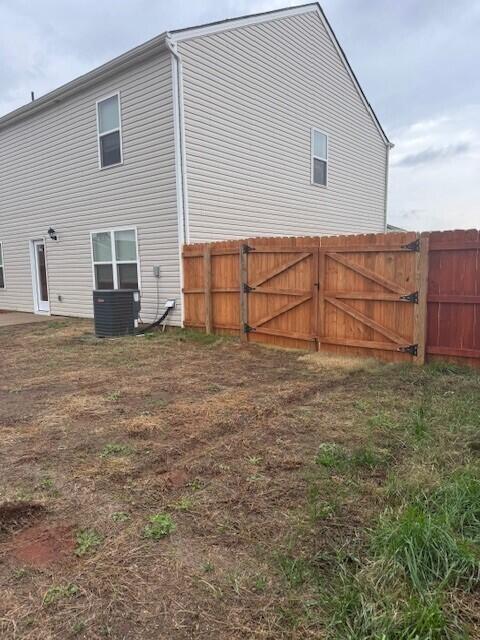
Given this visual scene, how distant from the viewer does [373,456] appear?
3.09 meters

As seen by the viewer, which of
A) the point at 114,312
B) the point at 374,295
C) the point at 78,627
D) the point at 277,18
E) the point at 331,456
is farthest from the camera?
the point at 277,18

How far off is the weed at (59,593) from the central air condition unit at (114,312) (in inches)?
273

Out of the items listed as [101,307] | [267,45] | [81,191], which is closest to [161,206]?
[101,307]

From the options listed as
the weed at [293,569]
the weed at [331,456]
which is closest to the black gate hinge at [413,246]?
the weed at [331,456]

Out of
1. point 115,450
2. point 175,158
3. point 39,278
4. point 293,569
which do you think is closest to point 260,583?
point 293,569

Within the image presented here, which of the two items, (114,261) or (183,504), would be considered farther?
(114,261)

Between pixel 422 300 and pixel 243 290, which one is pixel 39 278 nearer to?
pixel 243 290

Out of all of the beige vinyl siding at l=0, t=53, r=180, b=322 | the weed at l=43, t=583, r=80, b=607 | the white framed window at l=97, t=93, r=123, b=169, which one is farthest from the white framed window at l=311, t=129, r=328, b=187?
the weed at l=43, t=583, r=80, b=607

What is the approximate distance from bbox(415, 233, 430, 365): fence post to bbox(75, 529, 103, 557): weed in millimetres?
4938

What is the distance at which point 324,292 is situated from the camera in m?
6.79

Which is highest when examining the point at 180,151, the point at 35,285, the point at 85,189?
the point at 180,151

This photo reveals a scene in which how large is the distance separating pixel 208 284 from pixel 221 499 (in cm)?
603

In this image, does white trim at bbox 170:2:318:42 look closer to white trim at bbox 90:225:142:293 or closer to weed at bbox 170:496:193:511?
white trim at bbox 90:225:142:293

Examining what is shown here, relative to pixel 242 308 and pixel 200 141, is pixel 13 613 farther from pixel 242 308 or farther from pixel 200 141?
pixel 200 141
